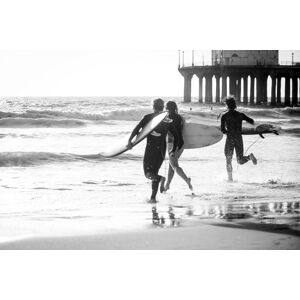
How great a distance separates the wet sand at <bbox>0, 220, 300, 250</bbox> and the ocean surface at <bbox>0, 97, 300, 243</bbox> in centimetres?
7

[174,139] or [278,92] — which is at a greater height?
[278,92]

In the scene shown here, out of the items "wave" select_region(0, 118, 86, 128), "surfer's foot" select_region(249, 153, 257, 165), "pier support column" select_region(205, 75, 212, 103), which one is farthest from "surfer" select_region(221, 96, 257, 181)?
"wave" select_region(0, 118, 86, 128)

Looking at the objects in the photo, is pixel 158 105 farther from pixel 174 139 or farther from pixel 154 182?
pixel 154 182

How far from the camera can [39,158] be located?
494 cm

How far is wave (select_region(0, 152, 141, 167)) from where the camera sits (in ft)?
16.0

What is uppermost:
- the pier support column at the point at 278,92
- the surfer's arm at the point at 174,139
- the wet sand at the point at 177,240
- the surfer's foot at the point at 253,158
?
the pier support column at the point at 278,92

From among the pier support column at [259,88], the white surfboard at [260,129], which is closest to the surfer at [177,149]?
the white surfboard at [260,129]

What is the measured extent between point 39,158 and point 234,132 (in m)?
1.50

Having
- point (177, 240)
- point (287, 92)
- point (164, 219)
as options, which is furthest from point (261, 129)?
point (177, 240)

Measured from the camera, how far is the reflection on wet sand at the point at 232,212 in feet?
14.8

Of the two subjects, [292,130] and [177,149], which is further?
[292,130]

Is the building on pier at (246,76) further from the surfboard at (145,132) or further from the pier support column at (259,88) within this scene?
the surfboard at (145,132)

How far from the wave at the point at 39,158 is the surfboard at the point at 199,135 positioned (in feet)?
1.54
